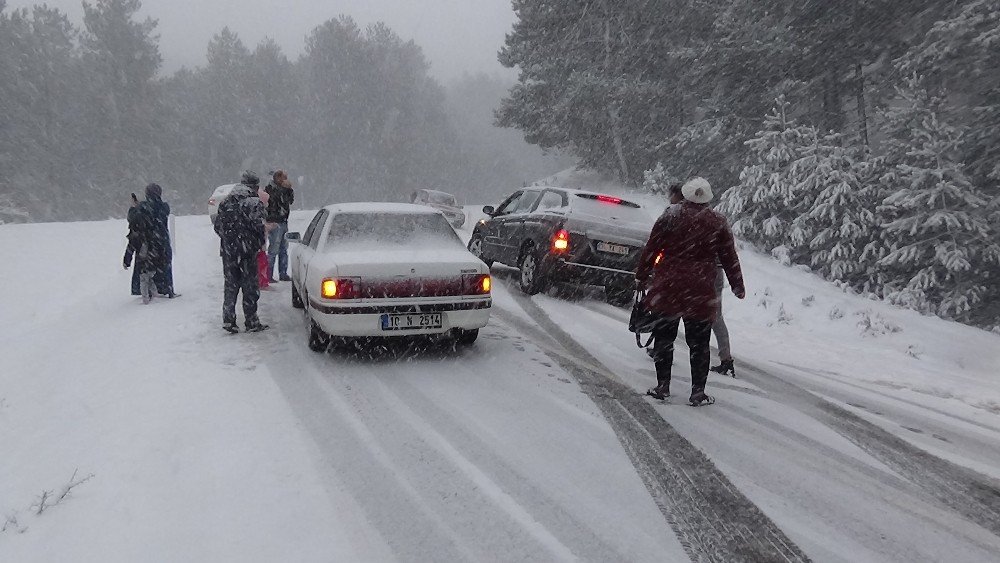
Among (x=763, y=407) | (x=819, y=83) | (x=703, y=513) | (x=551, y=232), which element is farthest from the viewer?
(x=819, y=83)

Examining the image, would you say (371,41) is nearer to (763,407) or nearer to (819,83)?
(819,83)

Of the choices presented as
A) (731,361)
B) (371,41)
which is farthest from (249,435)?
(371,41)

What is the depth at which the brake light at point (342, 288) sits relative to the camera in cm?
584

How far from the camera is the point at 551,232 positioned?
31.1 feet

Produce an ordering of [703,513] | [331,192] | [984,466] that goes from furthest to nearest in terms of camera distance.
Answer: [331,192] < [984,466] < [703,513]

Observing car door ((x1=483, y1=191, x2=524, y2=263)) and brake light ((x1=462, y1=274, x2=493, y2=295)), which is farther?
car door ((x1=483, y1=191, x2=524, y2=263))

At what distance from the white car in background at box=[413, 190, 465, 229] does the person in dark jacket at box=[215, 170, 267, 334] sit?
52.6 ft

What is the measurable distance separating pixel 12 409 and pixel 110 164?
5476 cm

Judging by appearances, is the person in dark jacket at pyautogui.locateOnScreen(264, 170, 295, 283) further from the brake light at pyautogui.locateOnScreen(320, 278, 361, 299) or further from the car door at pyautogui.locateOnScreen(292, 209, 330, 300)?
the brake light at pyautogui.locateOnScreen(320, 278, 361, 299)

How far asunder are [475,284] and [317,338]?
1.72 m

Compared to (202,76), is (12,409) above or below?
below

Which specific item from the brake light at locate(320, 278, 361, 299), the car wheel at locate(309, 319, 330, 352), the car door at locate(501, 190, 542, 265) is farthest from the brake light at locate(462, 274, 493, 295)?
the car door at locate(501, 190, 542, 265)

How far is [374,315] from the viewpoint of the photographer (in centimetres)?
594

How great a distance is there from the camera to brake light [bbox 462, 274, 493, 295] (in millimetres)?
6270
